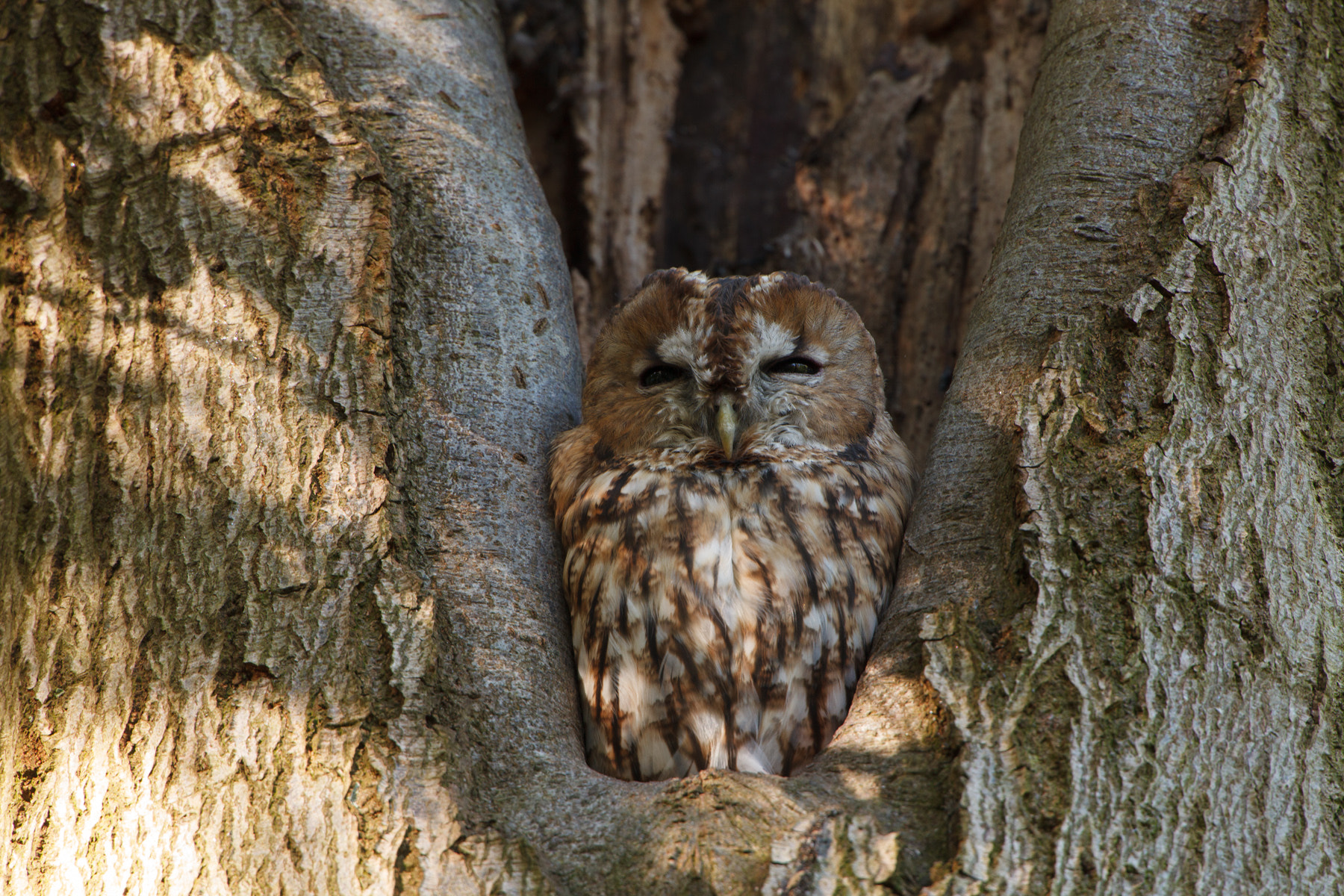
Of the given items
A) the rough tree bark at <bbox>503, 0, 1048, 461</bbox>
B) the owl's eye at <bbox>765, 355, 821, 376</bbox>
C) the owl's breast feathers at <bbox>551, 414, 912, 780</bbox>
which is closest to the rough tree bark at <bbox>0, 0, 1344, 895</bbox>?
the owl's breast feathers at <bbox>551, 414, 912, 780</bbox>

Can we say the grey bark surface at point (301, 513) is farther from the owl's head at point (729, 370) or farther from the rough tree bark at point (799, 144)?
the rough tree bark at point (799, 144)

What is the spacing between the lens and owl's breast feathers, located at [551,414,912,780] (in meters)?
2.14

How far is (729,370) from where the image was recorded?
7.61 feet

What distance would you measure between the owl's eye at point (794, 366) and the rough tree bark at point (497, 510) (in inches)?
16.0

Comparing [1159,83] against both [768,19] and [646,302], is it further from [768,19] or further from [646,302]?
[768,19]

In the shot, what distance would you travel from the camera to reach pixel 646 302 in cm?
246

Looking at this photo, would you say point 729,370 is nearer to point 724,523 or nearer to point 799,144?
point 724,523

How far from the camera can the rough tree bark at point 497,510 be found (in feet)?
4.93

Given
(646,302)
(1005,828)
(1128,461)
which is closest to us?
(1005,828)

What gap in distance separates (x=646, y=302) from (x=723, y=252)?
1148 millimetres

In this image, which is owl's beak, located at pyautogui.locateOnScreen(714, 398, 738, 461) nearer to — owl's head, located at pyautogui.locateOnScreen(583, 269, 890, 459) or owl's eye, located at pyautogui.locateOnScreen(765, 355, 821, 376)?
owl's head, located at pyautogui.locateOnScreen(583, 269, 890, 459)

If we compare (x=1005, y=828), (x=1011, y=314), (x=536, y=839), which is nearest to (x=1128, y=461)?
(x=1011, y=314)

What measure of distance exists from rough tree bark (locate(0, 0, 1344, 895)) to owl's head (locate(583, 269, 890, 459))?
0.19 m

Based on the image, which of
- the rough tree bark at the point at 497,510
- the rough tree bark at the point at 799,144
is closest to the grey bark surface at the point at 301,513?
the rough tree bark at the point at 497,510
